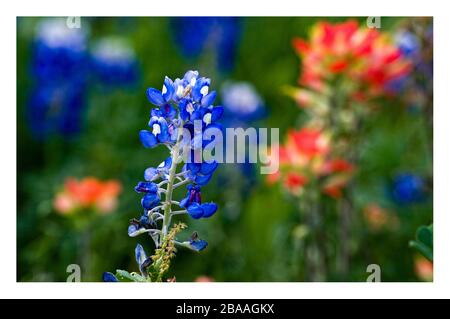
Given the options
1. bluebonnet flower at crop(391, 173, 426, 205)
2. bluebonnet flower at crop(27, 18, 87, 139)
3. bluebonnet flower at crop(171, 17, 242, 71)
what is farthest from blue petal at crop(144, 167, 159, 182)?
bluebonnet flower at crop(171, 17, 242, 71)

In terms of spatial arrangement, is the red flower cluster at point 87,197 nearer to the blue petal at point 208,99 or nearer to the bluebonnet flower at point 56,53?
the bluebonnet flower at point 56,53

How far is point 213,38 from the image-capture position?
7.24ft

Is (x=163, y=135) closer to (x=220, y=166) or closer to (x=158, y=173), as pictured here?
(x=158, y=173)

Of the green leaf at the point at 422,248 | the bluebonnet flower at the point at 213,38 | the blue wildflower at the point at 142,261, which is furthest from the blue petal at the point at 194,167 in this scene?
the bluebonnet flower at the point at 213,38

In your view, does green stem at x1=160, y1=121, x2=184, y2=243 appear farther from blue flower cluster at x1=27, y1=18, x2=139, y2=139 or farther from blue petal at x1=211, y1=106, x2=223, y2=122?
blue flower cluster at x1=27, y1=18, x2=139, y2=139

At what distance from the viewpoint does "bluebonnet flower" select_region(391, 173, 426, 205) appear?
1.90 m

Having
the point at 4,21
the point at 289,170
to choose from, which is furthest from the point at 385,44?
the point at 4,21

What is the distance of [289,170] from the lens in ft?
5.23

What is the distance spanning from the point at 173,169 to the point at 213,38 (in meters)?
1.29

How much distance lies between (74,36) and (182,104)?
1239 mm

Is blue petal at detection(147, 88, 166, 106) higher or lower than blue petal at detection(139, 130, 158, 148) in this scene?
higher

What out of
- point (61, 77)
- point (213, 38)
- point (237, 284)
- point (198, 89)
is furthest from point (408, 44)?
point (198, 89)

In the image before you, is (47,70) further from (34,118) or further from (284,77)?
(284,77)

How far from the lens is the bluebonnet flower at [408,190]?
1897 millimetres
